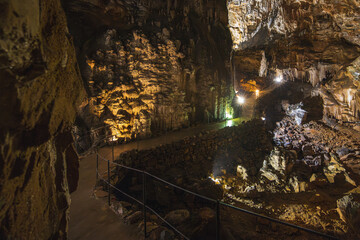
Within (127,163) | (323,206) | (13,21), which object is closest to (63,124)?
(13,21)

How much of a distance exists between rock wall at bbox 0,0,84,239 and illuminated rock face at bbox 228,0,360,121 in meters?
16.3

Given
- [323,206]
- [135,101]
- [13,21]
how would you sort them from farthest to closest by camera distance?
1. [135,101]
2. [323,206]
3. [13,21]

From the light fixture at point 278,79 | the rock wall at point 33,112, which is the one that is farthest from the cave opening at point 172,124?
the light fixture at point 278,79

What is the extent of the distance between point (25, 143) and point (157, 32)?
38.3 ft

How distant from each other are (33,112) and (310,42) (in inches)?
873

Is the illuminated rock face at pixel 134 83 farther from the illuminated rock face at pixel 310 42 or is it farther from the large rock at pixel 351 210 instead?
the illuminated rock face at pixel 310 42

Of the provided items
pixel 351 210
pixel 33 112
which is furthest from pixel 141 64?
pixel 351 210

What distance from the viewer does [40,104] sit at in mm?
1334

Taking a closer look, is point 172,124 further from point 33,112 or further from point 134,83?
point 33,112

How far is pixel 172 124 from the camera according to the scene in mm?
11820

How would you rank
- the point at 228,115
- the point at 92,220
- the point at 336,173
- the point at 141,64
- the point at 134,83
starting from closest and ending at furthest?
1. the point at 92,220
2. the point at 336,173
3. the point at 134,83
4. the point at 141,64
5. the point at 228,115

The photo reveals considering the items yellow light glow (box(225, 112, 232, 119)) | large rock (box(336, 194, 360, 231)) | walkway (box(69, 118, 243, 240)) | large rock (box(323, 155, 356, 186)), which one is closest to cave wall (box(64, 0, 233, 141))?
yellow light glow (box(225, 112, 232, 119))

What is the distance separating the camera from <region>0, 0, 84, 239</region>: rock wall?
3.34 ft

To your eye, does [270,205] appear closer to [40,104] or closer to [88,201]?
[88,201]
